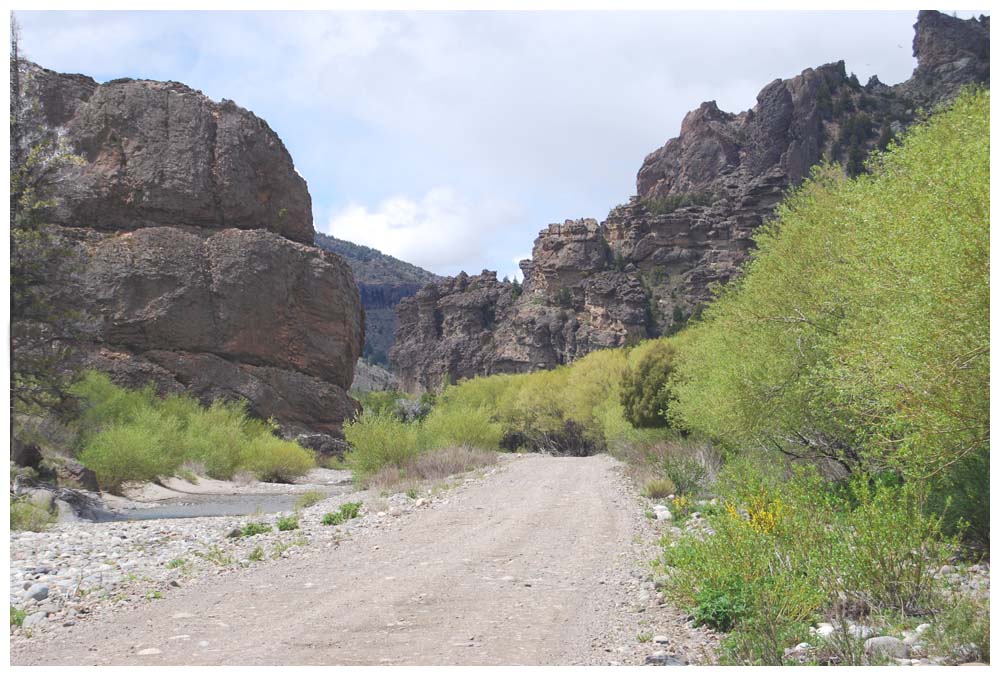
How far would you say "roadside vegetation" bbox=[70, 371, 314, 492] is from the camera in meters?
26.9

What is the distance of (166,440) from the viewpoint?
31891 mm

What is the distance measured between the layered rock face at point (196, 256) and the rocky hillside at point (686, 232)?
50.5 meters

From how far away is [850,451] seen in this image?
1583cm

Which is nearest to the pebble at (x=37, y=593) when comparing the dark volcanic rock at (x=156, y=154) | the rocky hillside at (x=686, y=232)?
the dark volcanic rock at (x=156, y=154)

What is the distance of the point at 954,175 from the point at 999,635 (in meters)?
4.71

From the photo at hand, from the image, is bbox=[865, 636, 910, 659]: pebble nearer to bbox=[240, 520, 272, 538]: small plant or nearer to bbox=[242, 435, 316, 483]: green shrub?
bbox=[240, 520, 272, 538]: small plant

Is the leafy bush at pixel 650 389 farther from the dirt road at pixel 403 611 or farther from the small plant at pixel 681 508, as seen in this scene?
the dirt road at pixel 403 611

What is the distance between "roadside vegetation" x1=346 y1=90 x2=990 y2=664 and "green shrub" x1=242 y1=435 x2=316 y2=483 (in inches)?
971

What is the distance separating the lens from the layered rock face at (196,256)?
45719 millimetres

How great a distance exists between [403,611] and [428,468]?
19.9 meters

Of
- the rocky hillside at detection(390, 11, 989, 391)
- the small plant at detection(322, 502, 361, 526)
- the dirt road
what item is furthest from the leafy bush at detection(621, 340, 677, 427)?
the rocky hillside at detection(390, 11, 989, 391)

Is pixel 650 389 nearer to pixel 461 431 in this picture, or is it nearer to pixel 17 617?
pixel 461 431

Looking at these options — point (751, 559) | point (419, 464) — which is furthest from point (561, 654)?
point (419, 464)

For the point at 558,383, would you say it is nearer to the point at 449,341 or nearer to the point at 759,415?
the point at 759,415
